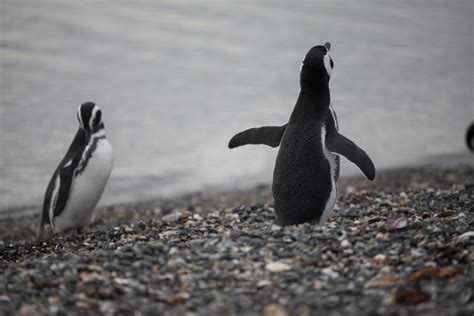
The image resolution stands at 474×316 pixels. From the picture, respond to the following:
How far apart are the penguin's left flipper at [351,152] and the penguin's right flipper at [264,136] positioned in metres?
0.44

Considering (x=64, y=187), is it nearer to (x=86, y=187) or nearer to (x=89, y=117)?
(x=86, y=187)

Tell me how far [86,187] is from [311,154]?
2743mm

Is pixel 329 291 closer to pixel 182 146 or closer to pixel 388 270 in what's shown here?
pixel 388 270

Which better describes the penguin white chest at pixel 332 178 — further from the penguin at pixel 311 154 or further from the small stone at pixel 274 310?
the small stone at pixel 274 310

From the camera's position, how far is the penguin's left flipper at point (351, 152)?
185 inches

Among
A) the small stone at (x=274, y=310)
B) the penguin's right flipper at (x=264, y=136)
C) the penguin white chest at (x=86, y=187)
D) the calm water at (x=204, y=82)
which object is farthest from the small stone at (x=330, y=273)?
the calm water at (x=204, y=82)

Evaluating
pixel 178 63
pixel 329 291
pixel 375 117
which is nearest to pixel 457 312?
pixel 329 291

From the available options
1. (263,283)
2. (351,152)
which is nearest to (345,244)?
(263,283)

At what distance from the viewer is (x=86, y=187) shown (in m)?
6.77

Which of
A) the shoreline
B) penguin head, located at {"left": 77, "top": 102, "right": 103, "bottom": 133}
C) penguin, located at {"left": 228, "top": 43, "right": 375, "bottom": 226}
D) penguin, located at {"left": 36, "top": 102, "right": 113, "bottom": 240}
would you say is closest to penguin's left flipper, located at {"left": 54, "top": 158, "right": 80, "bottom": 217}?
penguin, located at {"left": 36, "top": 102, "right": 113, "bottom": 240}

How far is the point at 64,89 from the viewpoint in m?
12.7

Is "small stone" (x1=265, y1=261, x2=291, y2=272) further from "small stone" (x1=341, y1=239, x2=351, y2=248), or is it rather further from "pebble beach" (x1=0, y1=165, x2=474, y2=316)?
"small stone" (x1=341, y1=239, x2=351, y2=248)

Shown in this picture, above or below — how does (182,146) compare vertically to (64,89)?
below

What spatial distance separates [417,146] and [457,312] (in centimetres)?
813
